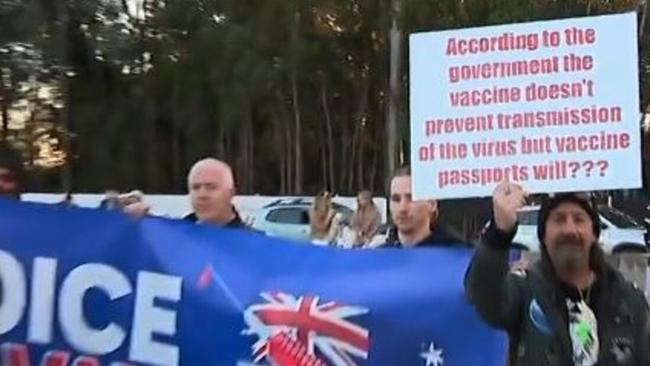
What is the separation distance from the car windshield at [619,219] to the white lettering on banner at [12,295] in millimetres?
13400

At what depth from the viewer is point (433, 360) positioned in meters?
4.62

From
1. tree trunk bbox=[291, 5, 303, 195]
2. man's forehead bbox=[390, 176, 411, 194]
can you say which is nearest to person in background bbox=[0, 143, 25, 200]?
man's forehead bbox=[390, 176, 411, 194]

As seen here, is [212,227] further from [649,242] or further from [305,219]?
[305,219]

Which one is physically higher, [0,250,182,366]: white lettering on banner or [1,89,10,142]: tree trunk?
[1,89,10,142]: tree trunk

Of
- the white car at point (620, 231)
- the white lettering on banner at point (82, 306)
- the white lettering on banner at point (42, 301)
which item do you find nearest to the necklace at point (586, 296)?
the white lettering on banner at point (82, 306)

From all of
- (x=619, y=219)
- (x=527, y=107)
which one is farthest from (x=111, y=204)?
(x=619, y=219)

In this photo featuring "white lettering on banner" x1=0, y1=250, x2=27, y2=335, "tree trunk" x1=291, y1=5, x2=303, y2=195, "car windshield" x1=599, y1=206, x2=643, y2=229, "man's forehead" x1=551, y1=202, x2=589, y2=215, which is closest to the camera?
"man's forehead" x1=551, y1=202, x2=589, y2=215

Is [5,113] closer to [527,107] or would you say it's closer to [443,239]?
[443,239]

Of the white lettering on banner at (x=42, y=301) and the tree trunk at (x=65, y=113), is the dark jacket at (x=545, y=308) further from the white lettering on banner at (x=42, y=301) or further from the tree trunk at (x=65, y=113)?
the tree trunk at (x=65, y=113)

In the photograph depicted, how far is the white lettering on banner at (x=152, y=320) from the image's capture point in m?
4.77

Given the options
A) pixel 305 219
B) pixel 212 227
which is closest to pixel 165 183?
pixel 305 219

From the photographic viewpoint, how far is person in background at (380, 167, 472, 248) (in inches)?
191

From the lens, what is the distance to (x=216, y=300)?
485 centimetres

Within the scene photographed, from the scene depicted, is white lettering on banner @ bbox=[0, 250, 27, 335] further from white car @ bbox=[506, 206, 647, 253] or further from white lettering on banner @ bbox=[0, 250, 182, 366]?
white car @ bbox=[506, 206, 647, 253]
